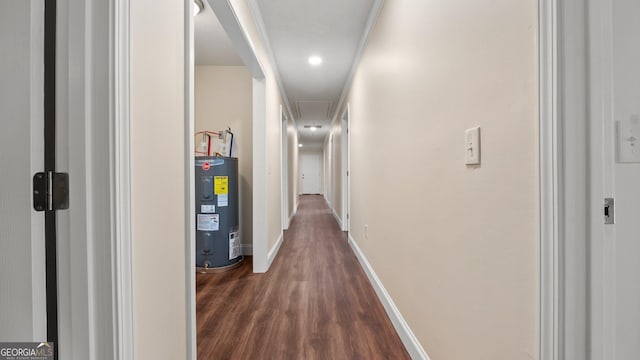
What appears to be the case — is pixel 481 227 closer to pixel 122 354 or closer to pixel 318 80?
pixel 122 354

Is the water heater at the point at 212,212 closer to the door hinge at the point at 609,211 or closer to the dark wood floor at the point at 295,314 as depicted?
the dark wood floor at the point at 295,314

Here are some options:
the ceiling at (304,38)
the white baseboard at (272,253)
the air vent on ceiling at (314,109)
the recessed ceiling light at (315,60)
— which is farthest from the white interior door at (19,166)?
the air vent on ceiling at (314,109)

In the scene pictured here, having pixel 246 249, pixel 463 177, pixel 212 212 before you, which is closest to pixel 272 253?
pixel 246 249

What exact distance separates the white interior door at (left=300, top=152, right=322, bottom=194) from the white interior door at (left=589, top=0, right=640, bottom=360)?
13.6m

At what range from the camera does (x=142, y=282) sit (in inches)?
31.9

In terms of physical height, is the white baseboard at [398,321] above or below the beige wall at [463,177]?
below

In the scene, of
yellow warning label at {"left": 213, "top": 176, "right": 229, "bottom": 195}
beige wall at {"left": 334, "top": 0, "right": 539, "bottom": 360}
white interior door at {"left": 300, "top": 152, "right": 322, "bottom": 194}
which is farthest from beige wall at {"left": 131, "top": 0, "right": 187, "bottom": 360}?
white interior door at {"left": 300, "top": 152, "right": 322, "bottom": 194}

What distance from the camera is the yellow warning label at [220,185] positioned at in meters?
3.01

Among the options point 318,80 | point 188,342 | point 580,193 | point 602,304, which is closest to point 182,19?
point 188,342

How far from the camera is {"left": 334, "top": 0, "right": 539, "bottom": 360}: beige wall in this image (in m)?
0.75

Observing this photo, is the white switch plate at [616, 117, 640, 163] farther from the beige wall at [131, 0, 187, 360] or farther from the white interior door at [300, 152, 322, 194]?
the white interior door at [300, 152, 322, 194]

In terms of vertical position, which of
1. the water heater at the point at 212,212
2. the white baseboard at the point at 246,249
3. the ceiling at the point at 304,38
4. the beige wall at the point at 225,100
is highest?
the ceiling at the point at 304,38

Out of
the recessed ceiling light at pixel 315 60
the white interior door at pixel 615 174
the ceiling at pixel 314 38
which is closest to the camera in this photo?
the white interior door at pixel 615 174

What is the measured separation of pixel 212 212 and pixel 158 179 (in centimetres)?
223
